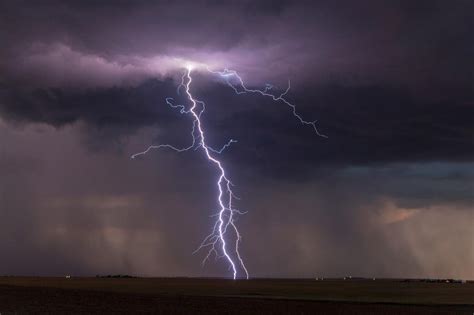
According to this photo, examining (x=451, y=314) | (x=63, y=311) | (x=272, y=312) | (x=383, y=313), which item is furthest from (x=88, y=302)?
(x=451, y=314)

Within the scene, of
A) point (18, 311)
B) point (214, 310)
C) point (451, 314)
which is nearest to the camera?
point (18, 311)

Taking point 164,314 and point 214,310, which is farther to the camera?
point 214,310

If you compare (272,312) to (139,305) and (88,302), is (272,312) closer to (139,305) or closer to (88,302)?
(139,305)

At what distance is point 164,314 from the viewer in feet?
118

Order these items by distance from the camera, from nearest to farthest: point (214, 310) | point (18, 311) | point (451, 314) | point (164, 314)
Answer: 1. point (18, 311)
2. point (164, 314)
3. point (214, 310)
4. point (451, 314)

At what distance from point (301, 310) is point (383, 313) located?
547cm

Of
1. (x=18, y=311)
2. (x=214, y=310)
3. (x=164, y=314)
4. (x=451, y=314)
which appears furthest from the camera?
(x=451, y=314)

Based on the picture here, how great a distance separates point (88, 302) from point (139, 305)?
3.86m

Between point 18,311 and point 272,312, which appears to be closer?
point 18,311

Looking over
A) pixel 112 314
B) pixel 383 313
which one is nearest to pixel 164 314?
pixel 112 314

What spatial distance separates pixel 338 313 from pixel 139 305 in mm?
13308

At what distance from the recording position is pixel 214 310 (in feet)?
133

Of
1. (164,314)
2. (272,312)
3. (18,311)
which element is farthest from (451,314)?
(18,311)

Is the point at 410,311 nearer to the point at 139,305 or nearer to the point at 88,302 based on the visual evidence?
the point at 139,305
